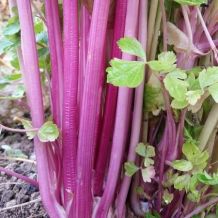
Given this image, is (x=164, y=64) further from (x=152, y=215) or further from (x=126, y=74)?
(x=152, y=215)

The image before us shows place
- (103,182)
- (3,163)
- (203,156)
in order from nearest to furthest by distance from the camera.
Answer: (203,156), (103,182), (3,163)

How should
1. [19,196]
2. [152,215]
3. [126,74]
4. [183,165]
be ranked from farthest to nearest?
[19,196], [152,215], [183,165], [126,74]

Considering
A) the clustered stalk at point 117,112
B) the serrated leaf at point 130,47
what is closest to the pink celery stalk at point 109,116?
the clustered stalk at point 117,112

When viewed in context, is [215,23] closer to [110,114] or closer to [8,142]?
[110,114]

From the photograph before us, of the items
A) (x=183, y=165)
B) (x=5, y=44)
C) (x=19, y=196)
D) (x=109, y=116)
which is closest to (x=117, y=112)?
(x=109, y=116)

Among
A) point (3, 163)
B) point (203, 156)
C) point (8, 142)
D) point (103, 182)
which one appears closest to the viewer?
point (203, 156)

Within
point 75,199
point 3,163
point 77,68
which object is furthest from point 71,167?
point 3,163

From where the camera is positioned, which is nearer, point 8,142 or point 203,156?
point 203,156
